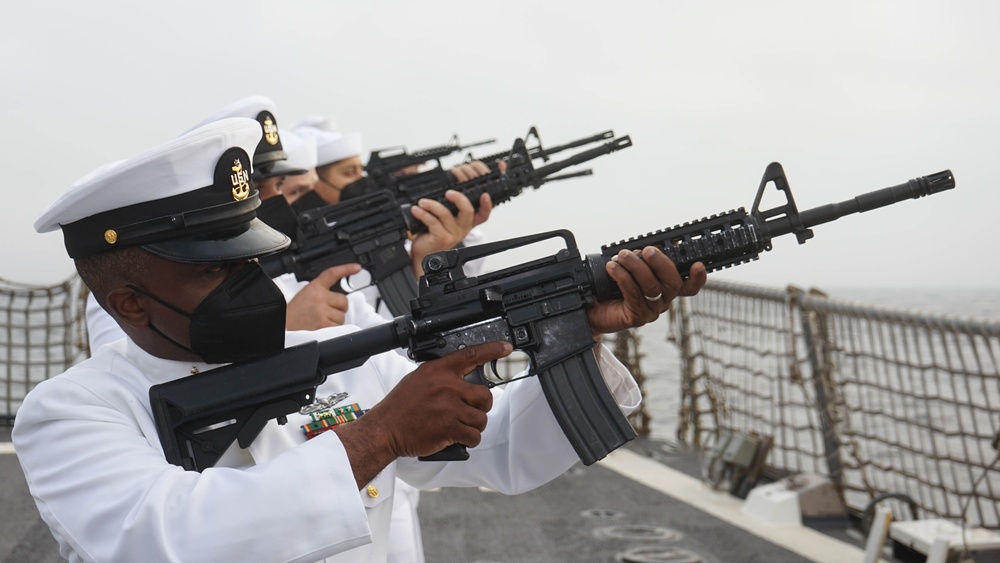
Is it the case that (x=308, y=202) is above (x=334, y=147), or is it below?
below

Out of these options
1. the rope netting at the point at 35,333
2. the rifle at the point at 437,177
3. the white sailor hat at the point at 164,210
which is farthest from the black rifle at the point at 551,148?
the rope netting at the point at 35,333

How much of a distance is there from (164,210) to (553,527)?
3.45m

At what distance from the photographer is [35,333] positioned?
25.9 ft

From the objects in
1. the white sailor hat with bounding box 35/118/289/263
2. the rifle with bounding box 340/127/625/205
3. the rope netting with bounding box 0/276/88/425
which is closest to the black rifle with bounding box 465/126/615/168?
the rifle with bounding box 340/127/625/205

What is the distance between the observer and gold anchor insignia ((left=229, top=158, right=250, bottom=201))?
6.37 ft

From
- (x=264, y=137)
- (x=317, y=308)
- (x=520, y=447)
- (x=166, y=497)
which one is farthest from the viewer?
(x=264, y=137)

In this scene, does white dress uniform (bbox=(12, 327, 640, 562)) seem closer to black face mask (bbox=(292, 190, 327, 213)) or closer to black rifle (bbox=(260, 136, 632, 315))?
black rifle (bbox=(260, 136, 632, 315))

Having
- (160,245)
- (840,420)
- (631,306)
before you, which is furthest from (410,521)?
(840,420)

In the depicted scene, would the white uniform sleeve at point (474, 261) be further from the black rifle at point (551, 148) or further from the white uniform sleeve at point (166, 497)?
the white uniform sleeve at point (166, 497)

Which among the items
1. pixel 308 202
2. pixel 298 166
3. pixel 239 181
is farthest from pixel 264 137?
pixel 239 181

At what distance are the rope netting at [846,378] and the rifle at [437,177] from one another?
1.57 metres

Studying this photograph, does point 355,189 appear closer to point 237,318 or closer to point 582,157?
point 582,157

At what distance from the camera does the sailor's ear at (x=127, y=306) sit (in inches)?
73.5

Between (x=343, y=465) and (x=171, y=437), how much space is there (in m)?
0.35
